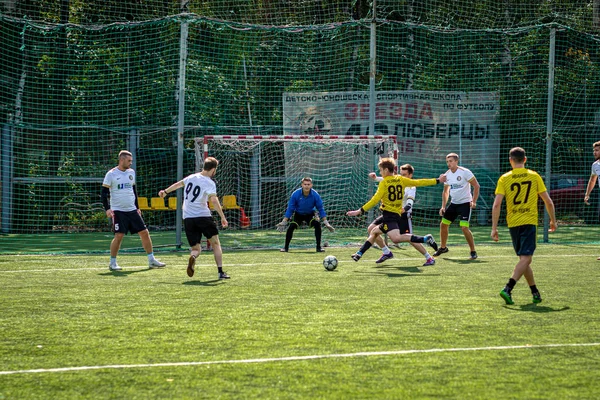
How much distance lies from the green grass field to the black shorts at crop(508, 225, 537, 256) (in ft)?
1.99

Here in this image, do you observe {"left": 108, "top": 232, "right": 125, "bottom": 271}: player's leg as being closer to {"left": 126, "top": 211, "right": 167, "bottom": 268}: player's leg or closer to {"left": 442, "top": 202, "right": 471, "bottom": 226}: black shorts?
{"left": 126, "top": 211, "right": 167, "bottom": 268}: player's leg

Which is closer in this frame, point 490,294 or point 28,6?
point 490,294

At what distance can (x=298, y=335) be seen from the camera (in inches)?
267

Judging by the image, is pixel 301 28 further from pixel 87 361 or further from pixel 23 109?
pixel 87 361

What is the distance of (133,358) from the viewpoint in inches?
233

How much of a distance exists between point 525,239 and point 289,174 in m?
14.6

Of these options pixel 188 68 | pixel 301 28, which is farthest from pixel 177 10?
pixel 301 28

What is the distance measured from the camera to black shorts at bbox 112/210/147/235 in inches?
505

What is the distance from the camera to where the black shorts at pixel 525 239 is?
338 inches

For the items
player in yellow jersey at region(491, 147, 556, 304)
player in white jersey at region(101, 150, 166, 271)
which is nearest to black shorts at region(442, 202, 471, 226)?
player in yellow jersey at region(491, 147, 556, 304)

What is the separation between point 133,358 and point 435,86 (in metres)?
21.6

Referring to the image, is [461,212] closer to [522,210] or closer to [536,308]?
[522,210]

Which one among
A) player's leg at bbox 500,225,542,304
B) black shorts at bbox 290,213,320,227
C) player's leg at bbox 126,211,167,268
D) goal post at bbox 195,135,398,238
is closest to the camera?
player's leg at bbox 500,225,542,304

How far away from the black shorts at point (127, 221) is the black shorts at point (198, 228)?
181 cm
